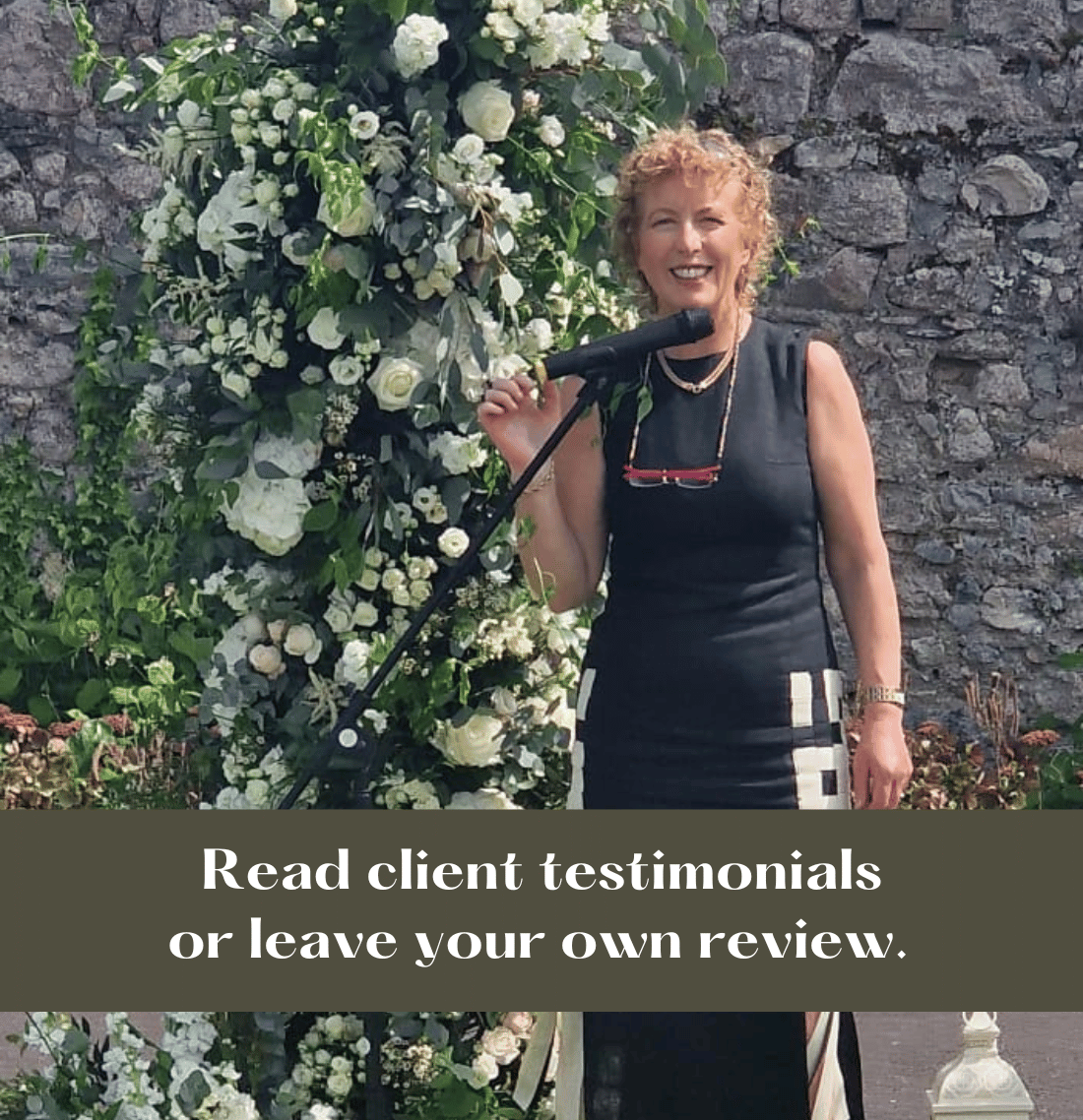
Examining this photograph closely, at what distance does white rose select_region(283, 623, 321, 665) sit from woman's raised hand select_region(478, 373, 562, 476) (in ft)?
1.32

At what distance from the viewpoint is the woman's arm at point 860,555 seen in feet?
9.29

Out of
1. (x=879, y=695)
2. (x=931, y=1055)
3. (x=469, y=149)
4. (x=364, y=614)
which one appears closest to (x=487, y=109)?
(x=469, y=149)

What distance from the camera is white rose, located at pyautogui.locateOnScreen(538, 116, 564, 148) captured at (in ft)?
9.90

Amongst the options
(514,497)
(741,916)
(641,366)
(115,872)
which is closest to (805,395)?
(641,366)

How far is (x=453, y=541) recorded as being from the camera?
2.99 meters

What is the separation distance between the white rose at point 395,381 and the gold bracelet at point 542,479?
0.22 meters

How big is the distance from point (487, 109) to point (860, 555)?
78 centimetres

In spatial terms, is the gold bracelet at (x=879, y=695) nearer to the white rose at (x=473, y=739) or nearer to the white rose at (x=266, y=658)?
the white rose at (x=473, y=739)

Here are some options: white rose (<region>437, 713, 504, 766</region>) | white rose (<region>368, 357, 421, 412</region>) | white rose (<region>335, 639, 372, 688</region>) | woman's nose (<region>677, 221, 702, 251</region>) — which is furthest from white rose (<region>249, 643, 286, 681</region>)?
woman's nose (<region>677, 221, 702, 251</region>)

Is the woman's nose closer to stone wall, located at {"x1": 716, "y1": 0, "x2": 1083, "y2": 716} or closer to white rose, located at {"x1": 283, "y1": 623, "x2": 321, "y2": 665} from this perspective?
white rose, located at {"x1": 283, "y1": 623, "x2": 321, "y2": 665}

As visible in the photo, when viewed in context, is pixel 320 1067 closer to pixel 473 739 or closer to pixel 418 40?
pixel 473 739

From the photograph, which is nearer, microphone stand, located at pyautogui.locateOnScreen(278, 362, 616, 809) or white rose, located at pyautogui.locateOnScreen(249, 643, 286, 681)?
microphone stand, located at pyautogui.locateOnScreen(278, 362, 616, 809)

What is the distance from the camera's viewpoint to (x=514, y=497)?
2727mm

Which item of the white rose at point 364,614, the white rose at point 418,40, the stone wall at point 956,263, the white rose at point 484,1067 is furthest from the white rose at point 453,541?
the stone wall at point 956,263
